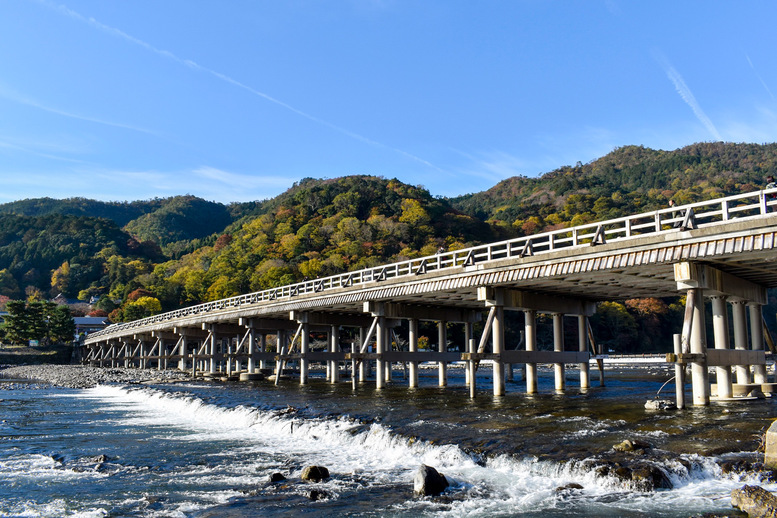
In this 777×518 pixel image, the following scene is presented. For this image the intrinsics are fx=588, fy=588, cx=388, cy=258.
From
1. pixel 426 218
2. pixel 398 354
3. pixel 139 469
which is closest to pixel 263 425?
pixel 139 469

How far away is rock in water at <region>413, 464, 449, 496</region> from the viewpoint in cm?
1245

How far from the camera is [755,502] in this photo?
9875 mm

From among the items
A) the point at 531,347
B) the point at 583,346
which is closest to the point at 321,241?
the point at 583,346

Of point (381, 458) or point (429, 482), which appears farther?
point (381, 458)

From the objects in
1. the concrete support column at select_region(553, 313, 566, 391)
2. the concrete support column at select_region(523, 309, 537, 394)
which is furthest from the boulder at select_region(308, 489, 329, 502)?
the concrete support column at select_region(553, 313, 566, 391)

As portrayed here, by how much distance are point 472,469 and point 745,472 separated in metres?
5.77

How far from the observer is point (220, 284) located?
12181 centimetres

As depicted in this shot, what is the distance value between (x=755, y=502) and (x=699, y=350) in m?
11.2

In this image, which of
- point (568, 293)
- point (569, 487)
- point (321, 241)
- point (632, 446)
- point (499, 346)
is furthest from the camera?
point (321, 241)

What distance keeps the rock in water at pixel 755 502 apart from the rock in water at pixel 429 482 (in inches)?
217

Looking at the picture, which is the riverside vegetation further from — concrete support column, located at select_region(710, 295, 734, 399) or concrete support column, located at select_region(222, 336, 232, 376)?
concrete support column, located at select_region(710, 295, 734, 399)

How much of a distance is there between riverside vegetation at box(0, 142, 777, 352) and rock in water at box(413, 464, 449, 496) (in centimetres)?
9198

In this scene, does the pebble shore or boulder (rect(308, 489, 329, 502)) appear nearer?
boulder (rect(308, 489, 329, 502))

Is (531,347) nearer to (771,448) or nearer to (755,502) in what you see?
(771,448)
